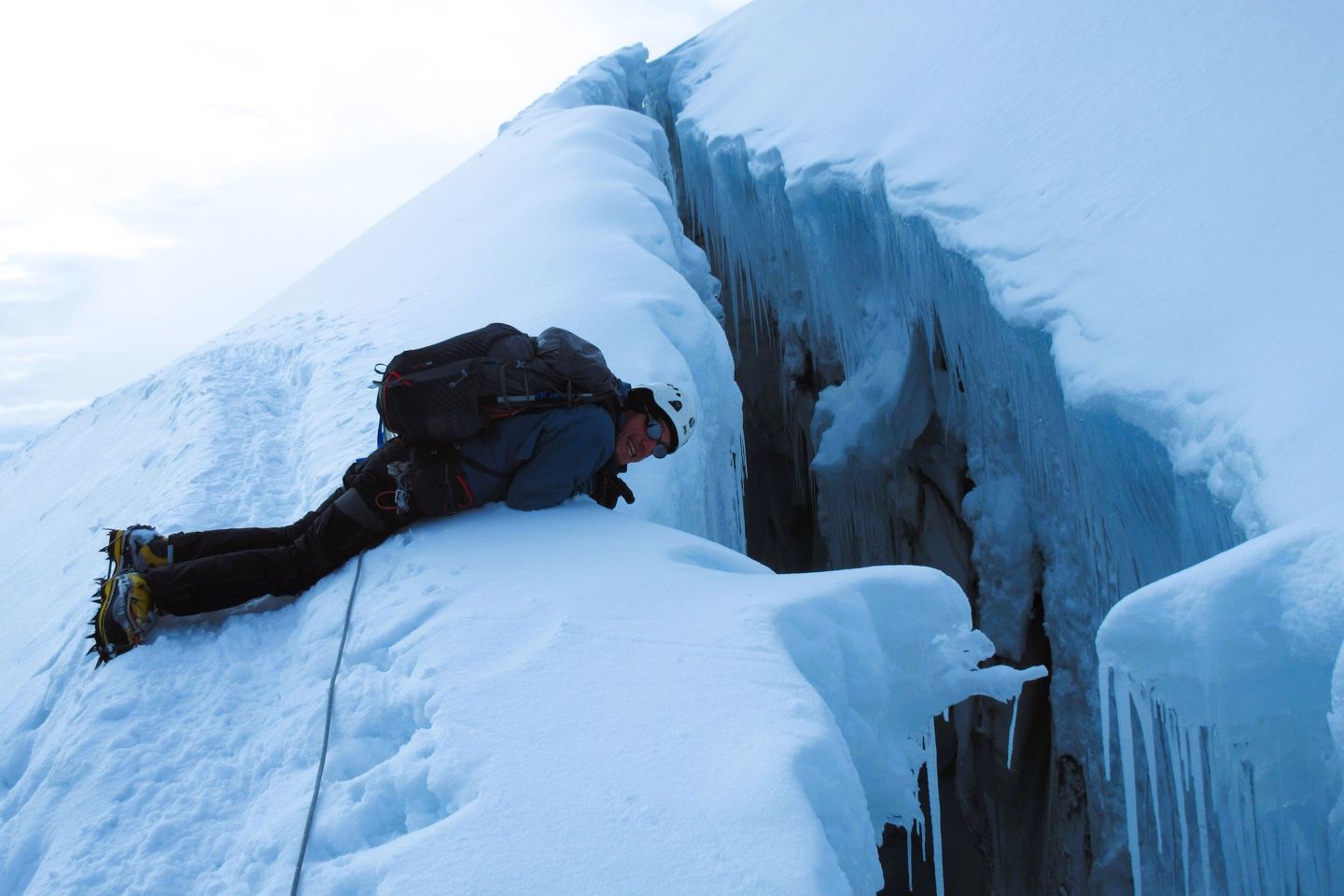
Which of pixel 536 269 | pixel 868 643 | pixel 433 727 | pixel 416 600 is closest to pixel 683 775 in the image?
pixel 433 727

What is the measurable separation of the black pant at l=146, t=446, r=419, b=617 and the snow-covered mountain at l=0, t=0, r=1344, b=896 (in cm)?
9

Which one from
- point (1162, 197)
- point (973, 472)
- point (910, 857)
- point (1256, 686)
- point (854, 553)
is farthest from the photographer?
point (854, 553)

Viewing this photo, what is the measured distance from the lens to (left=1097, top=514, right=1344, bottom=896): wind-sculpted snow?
2.25 m

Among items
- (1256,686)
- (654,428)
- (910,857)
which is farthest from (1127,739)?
(654,428)

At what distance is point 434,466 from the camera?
2.93 meters

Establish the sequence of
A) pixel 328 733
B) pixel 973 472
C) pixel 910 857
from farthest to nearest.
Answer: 1. pixel 973 472
2. pixel 910 857
3. pixel 328 733

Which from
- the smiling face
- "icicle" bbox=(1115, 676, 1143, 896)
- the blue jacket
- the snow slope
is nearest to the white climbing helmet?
the smiling face

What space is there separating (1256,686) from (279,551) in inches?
109

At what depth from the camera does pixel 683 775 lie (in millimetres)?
1808

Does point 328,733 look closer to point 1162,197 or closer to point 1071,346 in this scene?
point 1071,346

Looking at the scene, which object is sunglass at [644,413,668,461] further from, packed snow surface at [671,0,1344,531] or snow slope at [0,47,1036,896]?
packed snow surface at [671,0,1344,531]

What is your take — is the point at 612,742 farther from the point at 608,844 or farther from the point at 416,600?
the point at 416,600

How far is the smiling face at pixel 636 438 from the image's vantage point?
3.15 metres

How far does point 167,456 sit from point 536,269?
220 cm
